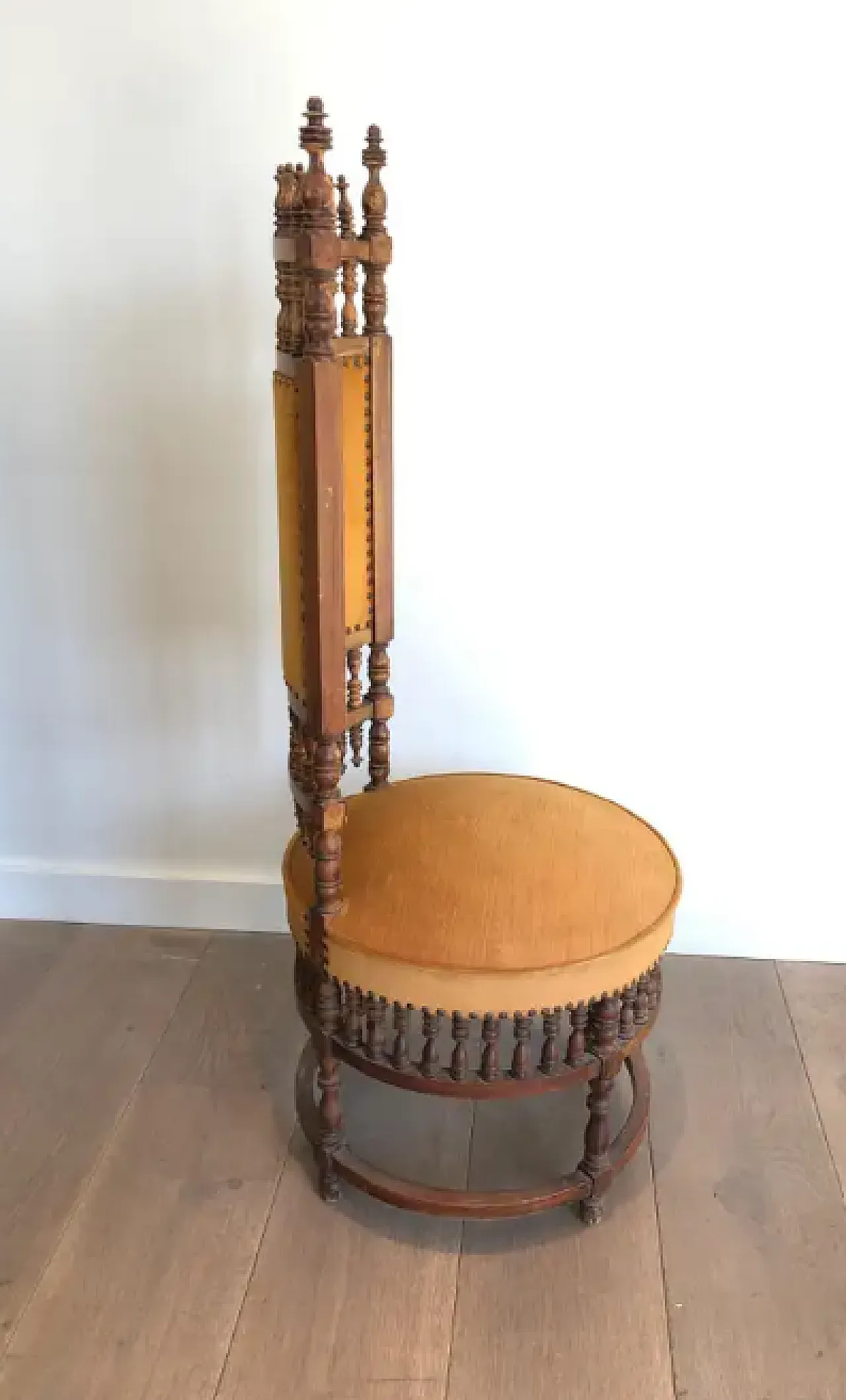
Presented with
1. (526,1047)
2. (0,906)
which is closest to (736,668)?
(526,1047)

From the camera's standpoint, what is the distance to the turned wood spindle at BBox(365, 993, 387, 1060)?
→ 4.88ft

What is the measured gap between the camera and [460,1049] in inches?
57.9

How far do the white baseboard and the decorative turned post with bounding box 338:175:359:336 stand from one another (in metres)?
1.17

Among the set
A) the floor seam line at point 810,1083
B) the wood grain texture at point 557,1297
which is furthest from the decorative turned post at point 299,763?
the floor seam line at point 810,1083

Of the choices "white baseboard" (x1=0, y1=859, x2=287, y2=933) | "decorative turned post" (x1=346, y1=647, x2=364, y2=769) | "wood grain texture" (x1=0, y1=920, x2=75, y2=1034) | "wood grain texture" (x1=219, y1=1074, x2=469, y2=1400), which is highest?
"decorative turned post" (x1=346, y1=647, x2=364, y2=769)

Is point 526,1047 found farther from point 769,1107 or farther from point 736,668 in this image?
point 736,668

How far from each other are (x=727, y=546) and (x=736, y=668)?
0.72 ft

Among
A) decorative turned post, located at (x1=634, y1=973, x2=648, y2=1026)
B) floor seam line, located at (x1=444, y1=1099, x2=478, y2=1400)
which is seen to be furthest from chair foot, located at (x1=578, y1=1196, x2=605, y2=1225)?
decorative turned post, located at (x1=634, y1=973, x2=648, y2=1026)

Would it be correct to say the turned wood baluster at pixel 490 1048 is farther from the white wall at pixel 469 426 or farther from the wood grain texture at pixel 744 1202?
the white wall at pixel 469 426

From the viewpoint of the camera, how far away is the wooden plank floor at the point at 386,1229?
141 cm

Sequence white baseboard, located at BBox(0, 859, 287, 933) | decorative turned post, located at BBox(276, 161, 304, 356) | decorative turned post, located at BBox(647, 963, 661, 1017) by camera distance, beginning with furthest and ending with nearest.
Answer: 1. white baseboard, located at BBox(0, 859, 287, 933)
2. decorative turned post, located at BBox(647, 963, 661, 1017)
3. decorative turned post, located at BBox(276, 161, 304, 356)

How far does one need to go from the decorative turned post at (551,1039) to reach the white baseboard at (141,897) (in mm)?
895

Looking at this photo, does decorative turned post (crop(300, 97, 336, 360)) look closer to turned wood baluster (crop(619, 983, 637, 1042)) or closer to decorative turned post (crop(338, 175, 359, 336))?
decorative turned post (crop(338, 175, 359, 336))

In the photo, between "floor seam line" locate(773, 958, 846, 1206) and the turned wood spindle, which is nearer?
the turned wood spindle
